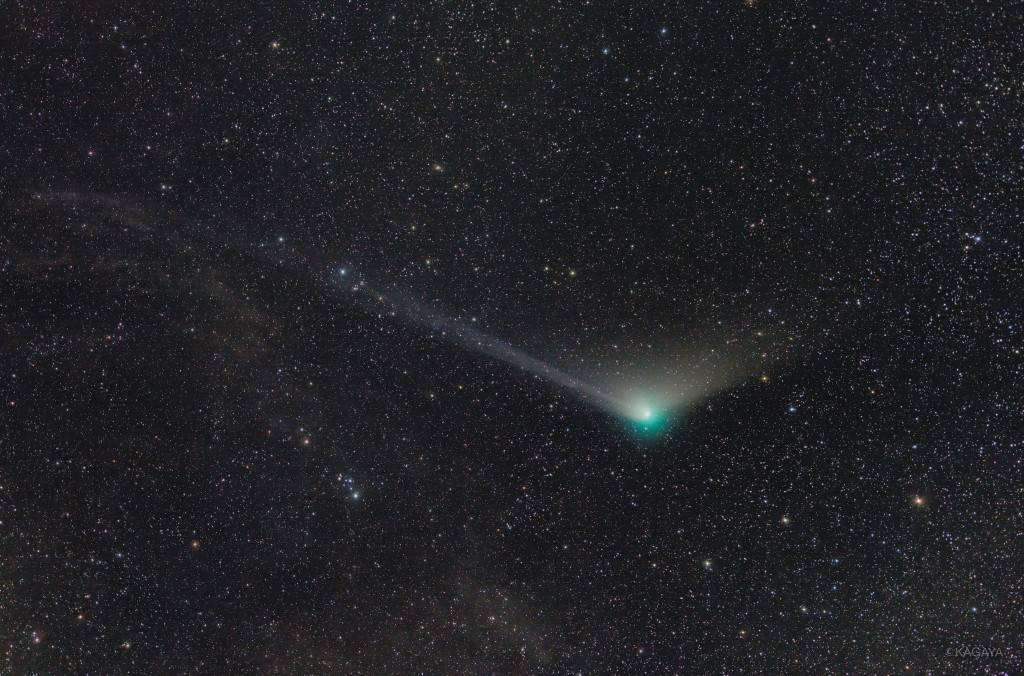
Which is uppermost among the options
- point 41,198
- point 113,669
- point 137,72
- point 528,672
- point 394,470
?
point 137,72

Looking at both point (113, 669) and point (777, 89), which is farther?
point (113, 669)

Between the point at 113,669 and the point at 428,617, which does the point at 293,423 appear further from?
the point at 113,669

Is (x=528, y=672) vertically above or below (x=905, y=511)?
below

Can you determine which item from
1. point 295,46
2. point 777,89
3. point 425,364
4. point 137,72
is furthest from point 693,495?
point 137,72

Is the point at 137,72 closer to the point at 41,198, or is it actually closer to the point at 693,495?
the point at 41,198

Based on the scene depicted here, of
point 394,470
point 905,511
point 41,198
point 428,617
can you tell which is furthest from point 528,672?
point 41,198

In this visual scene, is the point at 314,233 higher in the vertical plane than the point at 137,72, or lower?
lower
